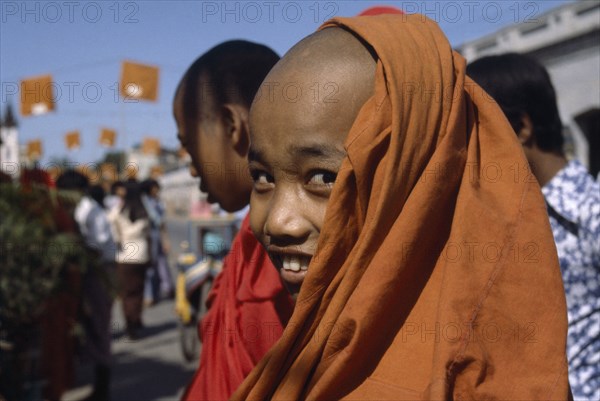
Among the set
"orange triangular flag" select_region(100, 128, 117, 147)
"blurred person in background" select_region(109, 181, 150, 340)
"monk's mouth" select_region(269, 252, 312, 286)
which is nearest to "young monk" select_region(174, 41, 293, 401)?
"monk's mouth" select_region(269, 252, 312, 286)

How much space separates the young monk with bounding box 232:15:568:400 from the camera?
3.21 feet

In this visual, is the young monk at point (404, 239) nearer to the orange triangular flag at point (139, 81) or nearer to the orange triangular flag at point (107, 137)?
the orange triangular flag at point (139, 81)

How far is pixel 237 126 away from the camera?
1881mm

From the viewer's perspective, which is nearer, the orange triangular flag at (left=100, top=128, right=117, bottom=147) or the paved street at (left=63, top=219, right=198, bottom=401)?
the paved street at (left=63, top=219, right=198, bottom=401)

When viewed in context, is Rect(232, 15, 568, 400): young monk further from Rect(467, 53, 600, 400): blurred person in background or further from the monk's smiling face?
Rect(467, 53, 600, 400): blurred person in background

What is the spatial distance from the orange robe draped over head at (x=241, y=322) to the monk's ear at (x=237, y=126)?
0.74 feet

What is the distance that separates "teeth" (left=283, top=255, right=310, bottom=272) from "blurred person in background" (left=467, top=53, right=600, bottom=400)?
4.30 ft

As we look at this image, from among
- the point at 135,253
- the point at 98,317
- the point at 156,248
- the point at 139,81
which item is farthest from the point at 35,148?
the point at 98,317

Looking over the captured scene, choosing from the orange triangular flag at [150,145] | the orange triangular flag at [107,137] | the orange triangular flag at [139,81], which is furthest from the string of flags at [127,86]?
the orange triangular flag at [150,145]

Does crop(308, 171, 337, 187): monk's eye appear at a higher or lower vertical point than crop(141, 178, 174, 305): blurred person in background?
higher

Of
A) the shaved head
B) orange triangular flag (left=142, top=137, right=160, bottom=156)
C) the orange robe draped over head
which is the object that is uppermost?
the shaved head

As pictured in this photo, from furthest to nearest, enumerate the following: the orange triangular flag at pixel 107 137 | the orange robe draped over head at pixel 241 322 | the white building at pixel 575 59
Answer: the orange triangular flag at pixel 107 137 → the white building at pixel 575 59 → the orange robe draped over head at pixel 241 322

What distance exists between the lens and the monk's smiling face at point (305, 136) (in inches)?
42.8

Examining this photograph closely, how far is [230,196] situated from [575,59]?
43.1 feet
